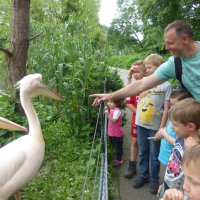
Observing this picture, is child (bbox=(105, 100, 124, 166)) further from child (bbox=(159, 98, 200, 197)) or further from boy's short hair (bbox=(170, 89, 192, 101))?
child (bbox=(159, 98, 200, 197))

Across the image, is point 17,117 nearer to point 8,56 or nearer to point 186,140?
point 8,56

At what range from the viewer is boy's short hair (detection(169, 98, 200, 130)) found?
2018mm

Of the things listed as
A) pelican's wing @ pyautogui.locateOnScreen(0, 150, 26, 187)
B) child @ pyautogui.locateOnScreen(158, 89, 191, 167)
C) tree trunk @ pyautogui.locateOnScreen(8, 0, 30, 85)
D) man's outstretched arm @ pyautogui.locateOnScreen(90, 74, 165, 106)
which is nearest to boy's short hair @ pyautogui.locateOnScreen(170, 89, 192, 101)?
child @ pyautogui.locateOnScreen(158, 89, 191, 167)

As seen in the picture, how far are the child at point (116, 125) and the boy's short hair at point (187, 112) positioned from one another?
6.33 feet

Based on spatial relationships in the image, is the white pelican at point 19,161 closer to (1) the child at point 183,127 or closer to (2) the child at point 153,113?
(2) the child at point 153,113

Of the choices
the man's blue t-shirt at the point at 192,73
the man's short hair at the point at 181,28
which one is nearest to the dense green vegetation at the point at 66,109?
the man's blue t-shirt at the point at 192,73

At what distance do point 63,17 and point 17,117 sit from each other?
1612 centimetres

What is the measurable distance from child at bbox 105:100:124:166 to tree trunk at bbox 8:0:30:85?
1.58 metres

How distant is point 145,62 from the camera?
3453mm

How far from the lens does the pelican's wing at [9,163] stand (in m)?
2.70

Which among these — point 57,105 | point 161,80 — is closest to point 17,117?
point 57,105

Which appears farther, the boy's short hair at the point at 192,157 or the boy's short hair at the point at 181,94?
the boy's short hair at the point at 181,94

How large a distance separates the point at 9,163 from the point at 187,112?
1.52 metres

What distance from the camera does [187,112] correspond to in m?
2.02
